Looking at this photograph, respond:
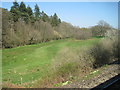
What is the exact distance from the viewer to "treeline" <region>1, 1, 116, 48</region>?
24.1 meters

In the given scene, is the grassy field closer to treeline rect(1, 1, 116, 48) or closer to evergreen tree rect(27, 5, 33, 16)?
treeline rect(1, 1, 116, 48)

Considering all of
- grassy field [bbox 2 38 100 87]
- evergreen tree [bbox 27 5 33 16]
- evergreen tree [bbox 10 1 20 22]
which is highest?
evergreen tree [bbox 27 5 33 16]

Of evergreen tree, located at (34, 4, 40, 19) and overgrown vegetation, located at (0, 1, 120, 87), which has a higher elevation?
evergreen tree, located at (34, 4, 40, 19)

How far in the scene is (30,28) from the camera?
32094mm

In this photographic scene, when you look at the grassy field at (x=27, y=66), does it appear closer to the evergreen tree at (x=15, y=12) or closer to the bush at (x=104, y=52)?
the bush at (x=104, y=52)

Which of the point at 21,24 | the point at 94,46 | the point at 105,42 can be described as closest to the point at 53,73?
the point at 94,46

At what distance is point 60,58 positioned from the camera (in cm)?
983

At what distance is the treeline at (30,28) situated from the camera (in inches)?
949

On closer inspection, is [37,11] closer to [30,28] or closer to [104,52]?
[30,28]

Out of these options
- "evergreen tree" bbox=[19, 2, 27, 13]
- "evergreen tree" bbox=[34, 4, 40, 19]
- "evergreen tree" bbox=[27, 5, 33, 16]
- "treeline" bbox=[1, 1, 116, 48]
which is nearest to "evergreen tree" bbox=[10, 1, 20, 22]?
"treeline" bbox=[1, 1, 116, 48]

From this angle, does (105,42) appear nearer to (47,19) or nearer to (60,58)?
(60,58)

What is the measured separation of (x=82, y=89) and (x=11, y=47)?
23481 millimetres

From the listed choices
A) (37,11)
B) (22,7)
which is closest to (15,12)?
(22,7)

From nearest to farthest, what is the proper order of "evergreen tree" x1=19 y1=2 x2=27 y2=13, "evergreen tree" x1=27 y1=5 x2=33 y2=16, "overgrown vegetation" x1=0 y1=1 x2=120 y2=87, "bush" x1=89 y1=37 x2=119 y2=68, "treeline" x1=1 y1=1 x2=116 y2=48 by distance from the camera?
"overgrown vegetation" x1=0 y1=1 x2=120 y2=87 → "bush" x1=89 y1=37 x2=119 y2=68 → "treeline" x1=1 y1=1 x2=116 y2=48 → "evergreen tree" x1=19 y1=2 x2=27 y2=13 → "evergreen tree" x1=27 y1=5 x2=33 y2=16
